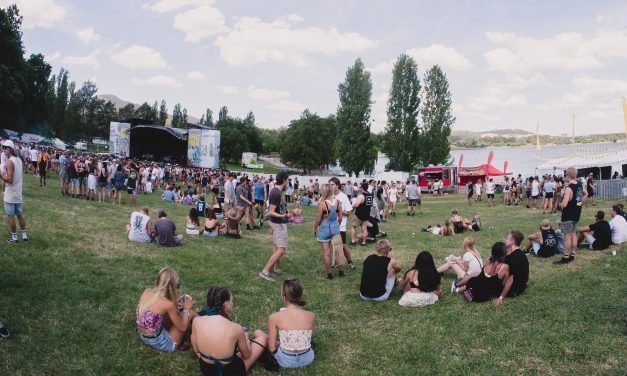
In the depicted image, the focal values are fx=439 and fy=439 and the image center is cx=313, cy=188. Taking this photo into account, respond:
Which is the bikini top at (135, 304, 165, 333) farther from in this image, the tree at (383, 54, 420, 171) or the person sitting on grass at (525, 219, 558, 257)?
the tree at (383, 54, 420, 171)

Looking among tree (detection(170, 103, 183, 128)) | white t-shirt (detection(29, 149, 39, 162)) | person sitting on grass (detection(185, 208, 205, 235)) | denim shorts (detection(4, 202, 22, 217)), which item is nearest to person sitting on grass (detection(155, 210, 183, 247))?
person sitting on grass (detection(185, 208, 205, 235))

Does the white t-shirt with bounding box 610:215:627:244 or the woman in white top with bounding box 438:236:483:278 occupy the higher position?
the white t-shirt with bounding box 610:215:627:244

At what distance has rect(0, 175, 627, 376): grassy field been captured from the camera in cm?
464

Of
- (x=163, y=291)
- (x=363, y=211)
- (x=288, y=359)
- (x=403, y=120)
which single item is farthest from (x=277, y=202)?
(x=403, y=120)

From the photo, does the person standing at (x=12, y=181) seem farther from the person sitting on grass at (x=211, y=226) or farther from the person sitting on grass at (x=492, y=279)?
the person sitting on grass at (x=492, y=279)

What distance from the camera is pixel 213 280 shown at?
761 centimetres

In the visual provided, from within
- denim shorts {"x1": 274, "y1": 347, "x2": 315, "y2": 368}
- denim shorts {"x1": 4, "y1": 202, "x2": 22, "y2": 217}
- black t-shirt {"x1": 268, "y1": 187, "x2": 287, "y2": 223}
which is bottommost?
denim shorts {"x1": 274, "y1": 347, "x2": 315, "y2": 368}

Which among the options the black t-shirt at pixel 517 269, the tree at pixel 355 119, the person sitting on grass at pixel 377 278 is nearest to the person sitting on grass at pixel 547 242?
the black t-shirt at pixel 517 269

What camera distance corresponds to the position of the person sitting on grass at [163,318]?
15.8ft

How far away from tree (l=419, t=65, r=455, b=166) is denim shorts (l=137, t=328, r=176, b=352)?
48.4 metres

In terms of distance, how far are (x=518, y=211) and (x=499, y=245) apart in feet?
56.6

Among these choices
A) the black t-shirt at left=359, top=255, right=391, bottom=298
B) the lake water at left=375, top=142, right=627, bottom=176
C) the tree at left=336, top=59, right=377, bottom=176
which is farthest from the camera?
the tree at left=336, top=59, right=377, bottom=176

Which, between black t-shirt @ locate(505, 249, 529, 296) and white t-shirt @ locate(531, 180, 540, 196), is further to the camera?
white t-shirt @ locate(531, 180, 540, 196)

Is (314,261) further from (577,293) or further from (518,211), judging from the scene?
(518,211)
